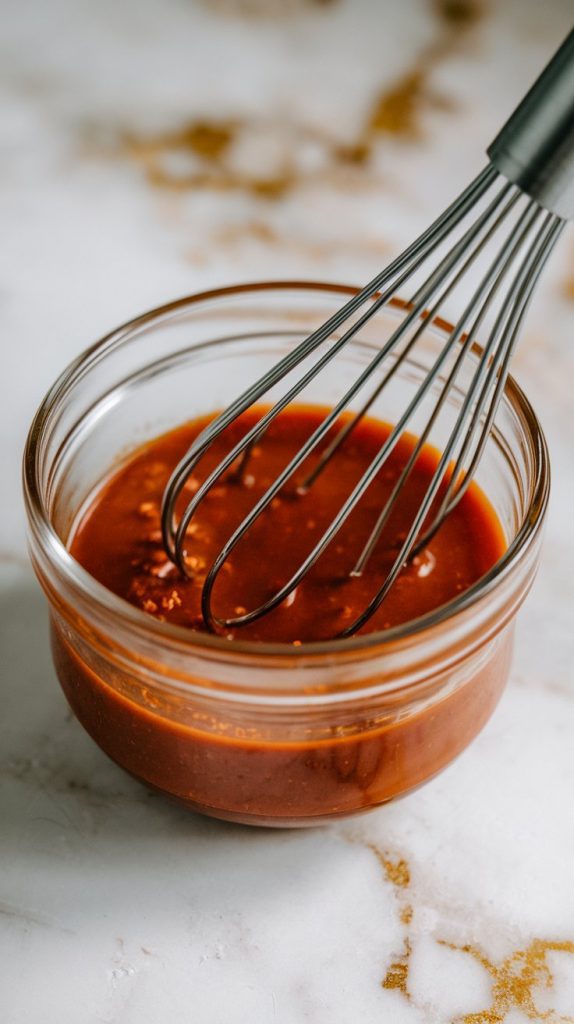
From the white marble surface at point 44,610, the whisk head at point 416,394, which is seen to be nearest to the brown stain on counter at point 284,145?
the white marble surface at point 44,610

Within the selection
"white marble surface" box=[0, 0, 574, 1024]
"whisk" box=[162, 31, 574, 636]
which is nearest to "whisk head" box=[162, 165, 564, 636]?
"whisk" box=[162, 31, 574, 636]

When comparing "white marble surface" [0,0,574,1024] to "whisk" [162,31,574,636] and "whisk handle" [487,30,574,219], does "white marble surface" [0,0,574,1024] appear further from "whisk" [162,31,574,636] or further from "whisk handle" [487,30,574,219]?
"whisk handle" [487,30,574,219]

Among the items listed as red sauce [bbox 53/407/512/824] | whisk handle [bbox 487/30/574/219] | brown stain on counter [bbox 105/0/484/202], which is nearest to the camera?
whisk handle [bbox 487/30/574/219]

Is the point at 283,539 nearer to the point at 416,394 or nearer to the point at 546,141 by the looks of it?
the point at 416,394

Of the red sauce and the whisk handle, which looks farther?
the red sauce

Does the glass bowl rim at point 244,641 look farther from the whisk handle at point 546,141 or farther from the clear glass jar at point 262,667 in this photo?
the whisk handle at point 546,141
